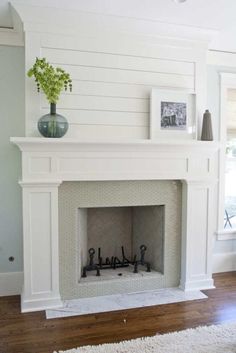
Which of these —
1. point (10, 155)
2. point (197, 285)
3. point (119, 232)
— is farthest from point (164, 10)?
point (197, 285)

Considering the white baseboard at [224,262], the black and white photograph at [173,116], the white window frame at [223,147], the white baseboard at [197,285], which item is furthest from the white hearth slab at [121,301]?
the black and white photograph at [173,116]

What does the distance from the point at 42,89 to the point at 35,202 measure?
0.99 metres

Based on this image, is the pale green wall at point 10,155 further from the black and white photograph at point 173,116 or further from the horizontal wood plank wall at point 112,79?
the black and white photograph at point 173,116

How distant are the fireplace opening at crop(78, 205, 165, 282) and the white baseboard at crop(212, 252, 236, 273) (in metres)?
0.88

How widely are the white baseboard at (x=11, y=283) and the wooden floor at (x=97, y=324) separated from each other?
3.7 inches

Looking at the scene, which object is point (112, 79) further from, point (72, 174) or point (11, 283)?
point (11, 283)

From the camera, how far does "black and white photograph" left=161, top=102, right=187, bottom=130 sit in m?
3.11

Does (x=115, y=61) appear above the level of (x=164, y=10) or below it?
below

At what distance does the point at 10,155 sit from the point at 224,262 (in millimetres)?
2752

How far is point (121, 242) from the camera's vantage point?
355 cm

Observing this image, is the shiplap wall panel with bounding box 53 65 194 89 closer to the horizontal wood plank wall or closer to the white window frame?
the horizontal wood plank wall

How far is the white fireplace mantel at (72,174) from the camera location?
2.71m

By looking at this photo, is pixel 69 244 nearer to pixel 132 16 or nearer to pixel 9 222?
pixel 9 222

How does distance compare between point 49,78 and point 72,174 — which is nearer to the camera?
point 49,78
